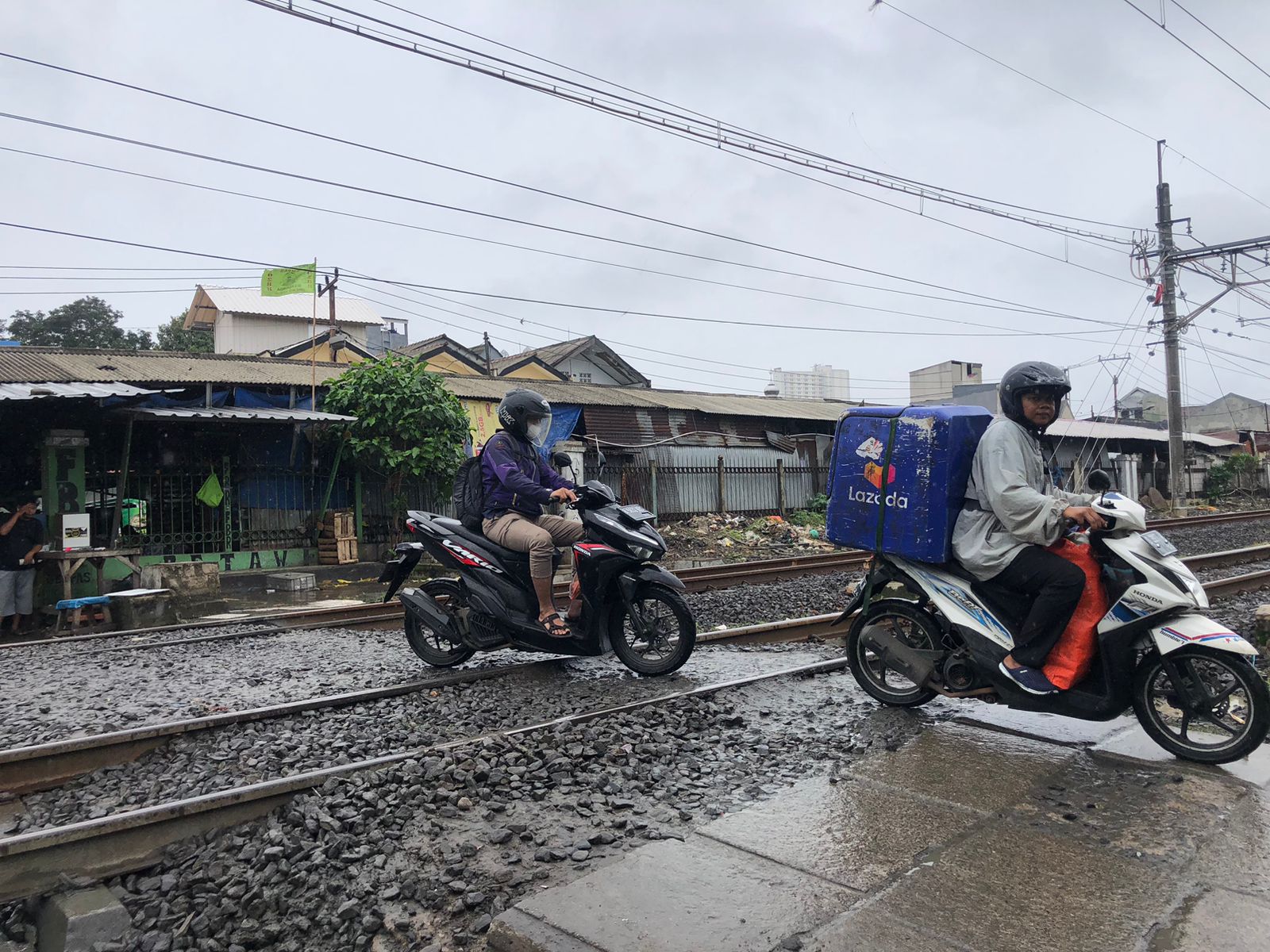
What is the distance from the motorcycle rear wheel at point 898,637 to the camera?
459cm

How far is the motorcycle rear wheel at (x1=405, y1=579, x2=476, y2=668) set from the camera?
6.10m

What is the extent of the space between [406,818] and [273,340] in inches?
1442

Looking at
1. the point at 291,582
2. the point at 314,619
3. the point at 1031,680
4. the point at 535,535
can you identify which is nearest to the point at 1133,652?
the point at 1031,680

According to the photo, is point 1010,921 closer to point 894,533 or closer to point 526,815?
point 526,815

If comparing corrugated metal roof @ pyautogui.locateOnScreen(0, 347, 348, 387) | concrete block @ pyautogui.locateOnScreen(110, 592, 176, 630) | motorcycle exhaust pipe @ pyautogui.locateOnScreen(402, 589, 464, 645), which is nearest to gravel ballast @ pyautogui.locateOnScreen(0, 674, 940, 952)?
motorcycle exhaust pipe @ pyautogui.locateOnScreen(402, 589, 464, 645)

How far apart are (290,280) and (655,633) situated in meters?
11.8

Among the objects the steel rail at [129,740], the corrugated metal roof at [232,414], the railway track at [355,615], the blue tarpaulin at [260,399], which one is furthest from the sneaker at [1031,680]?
the blue tarpaulin at [260,399]

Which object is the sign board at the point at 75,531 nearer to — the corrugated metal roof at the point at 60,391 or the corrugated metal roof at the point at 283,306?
the corrugated metal roof at the point at 60,391

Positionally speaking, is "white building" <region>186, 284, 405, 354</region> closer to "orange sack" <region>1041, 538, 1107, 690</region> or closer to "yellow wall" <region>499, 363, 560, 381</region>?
"yellow wall" <region>499, 363, 560, 381</region>

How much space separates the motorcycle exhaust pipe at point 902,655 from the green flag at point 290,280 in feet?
41.4

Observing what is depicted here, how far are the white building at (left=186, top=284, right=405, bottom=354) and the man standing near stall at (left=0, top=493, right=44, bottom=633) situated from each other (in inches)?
1007

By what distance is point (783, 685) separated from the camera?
5492mm

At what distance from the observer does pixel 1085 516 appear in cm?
381

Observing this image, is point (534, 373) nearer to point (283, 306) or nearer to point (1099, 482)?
point (283, 306)
